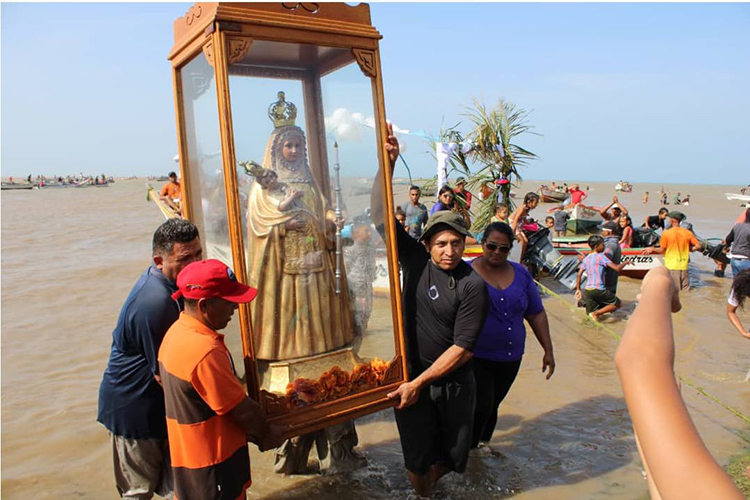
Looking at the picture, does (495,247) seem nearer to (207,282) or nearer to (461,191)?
(207,282)

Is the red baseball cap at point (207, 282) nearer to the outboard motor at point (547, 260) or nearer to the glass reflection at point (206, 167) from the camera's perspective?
the glass reflection at point (206, 167)

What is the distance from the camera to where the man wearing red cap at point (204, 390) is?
92.4 inches

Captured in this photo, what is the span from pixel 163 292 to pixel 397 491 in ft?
7.48

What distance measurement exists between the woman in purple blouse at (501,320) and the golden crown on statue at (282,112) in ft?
5.33

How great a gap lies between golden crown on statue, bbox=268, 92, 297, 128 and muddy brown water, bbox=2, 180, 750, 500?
1.92 ft

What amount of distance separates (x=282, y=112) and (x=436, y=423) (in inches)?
86.5

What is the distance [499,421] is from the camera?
5.05m

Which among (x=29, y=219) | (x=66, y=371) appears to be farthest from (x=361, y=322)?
(x=29, y=219)

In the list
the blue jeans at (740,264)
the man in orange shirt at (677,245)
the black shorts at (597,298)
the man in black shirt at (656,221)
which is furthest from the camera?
the man in black shirt at (656,221)

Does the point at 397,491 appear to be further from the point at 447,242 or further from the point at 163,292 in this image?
the point at 163,292

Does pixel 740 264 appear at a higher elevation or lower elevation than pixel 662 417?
lower

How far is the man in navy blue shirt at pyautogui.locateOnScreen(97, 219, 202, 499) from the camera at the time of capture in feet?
8.72

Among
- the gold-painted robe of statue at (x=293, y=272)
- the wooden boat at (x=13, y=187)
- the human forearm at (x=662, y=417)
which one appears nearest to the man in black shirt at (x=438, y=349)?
the gold-painted robe of statue at (x=293, y=272)

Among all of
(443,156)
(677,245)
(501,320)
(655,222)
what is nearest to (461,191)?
(443,156)
